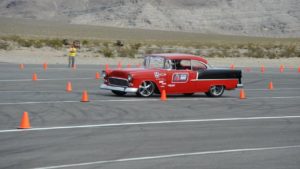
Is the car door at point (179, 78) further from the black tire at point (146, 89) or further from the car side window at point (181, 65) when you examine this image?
the black tire at point (146, 89)

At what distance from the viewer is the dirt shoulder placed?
51169mm

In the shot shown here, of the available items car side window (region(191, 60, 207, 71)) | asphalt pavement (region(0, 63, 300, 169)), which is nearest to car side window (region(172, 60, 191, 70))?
car side window (region(191, 60, 207, 71))

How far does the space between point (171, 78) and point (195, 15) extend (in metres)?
114

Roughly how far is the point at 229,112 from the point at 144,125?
4.11 m

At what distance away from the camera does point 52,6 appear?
477ft

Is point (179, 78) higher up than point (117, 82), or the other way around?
point (179, 78)

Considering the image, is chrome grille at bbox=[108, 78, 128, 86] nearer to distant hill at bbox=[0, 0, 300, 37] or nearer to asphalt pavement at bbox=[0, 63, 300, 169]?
asphalt pavement at bbox=[0, 63, 300, 169]

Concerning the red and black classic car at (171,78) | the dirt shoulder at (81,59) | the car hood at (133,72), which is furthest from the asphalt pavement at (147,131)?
the dirt shoulder at (81,59)

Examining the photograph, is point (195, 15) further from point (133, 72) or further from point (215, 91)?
point (133, 72)

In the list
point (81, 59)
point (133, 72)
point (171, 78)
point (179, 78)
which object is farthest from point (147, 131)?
point (81, 59)

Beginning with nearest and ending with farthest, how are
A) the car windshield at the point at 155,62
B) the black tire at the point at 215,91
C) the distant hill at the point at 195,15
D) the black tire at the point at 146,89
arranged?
the black tire at the point at 146,89 → the car windshield at the point at 155,62 → the black tire at the point at 215,91 → the distant hill at the point at 195,15

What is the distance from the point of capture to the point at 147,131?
49.1 ft

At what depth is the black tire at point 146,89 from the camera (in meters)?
22.5

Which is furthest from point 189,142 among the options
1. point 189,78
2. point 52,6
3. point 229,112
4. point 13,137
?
point 52,6
